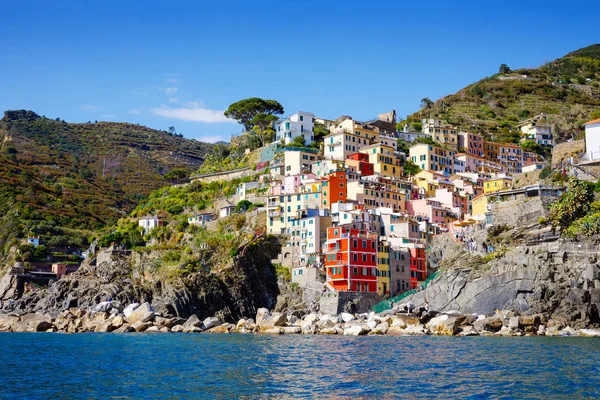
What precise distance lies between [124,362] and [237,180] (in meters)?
55.5

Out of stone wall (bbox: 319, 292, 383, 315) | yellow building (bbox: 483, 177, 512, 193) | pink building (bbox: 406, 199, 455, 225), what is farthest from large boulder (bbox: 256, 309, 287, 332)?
yellow building (bbox: 483, 177, 512, 193)

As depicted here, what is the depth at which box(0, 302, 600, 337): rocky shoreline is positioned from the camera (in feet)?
169

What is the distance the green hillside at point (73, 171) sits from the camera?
101 metres

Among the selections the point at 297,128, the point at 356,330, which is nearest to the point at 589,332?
the point at 356,330

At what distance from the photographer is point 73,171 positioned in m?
144

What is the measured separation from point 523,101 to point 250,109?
56.3m

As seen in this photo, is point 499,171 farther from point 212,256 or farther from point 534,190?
point 212,256

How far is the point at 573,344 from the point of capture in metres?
41.5

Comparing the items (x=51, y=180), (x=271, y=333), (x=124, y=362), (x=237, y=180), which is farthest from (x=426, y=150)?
(x=51, y=180)

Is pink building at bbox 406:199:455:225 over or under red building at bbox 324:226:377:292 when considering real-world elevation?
over

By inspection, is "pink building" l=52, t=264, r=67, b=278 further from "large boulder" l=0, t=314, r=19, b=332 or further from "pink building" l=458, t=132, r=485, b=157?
"pink building" l=458, t=132, r=485, b=157

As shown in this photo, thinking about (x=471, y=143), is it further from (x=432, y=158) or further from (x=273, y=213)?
(x=273, y=213)

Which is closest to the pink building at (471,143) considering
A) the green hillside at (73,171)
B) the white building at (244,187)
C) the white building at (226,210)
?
the white building at (244,187)

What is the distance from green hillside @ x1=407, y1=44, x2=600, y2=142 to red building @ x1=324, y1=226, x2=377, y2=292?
152ft
